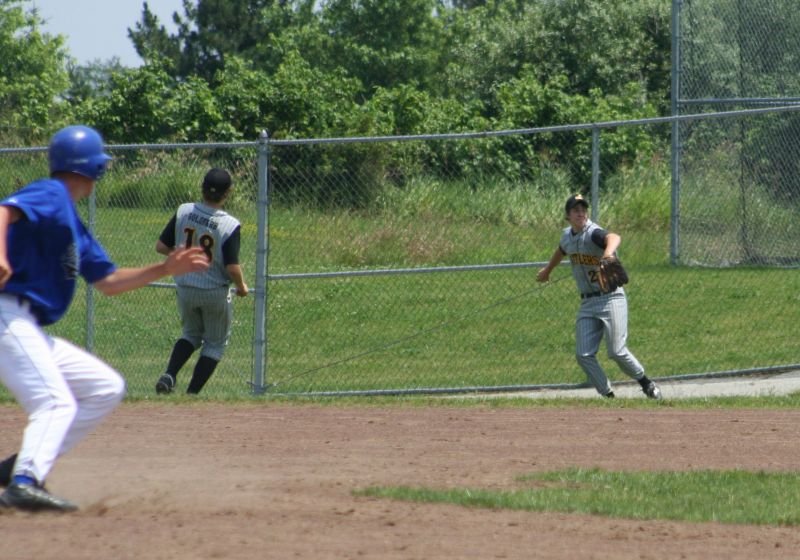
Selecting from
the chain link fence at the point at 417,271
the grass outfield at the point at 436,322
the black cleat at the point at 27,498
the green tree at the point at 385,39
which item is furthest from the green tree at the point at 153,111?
the green tree at the point at 385,39

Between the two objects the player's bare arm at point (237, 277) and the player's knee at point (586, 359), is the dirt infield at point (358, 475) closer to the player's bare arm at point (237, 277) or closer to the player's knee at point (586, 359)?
the player's knee at point (586, 359)

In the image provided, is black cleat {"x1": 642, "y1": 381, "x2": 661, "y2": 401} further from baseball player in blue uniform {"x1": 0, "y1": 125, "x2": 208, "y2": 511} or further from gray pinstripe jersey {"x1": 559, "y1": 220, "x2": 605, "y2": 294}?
baseball player in blue uniform {"x1": 0, "y1": 125, "x2": 208, "y2": 511}

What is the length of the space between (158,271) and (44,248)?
521 mm

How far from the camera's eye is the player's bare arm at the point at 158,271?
5.62 m

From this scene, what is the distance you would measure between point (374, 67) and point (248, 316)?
52016 millimetres

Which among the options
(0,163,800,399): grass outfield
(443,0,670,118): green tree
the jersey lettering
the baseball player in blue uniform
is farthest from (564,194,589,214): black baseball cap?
(443,0,670,118): green tree

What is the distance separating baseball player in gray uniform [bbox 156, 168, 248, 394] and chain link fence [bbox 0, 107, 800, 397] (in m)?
0.50

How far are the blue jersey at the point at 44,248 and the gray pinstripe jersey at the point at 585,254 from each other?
5.16m

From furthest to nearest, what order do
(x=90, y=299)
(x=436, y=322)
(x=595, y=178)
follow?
(x=436, y=322)
(x=90, y=299)
(x=595, y=178)

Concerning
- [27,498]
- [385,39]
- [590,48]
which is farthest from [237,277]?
[385,39]

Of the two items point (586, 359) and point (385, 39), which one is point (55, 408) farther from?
point (385, 39)

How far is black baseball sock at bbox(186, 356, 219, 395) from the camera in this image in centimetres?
995

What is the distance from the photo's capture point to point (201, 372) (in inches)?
393

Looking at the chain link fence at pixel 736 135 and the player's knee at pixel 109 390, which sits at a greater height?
the chain link fence at pixel 736 135
